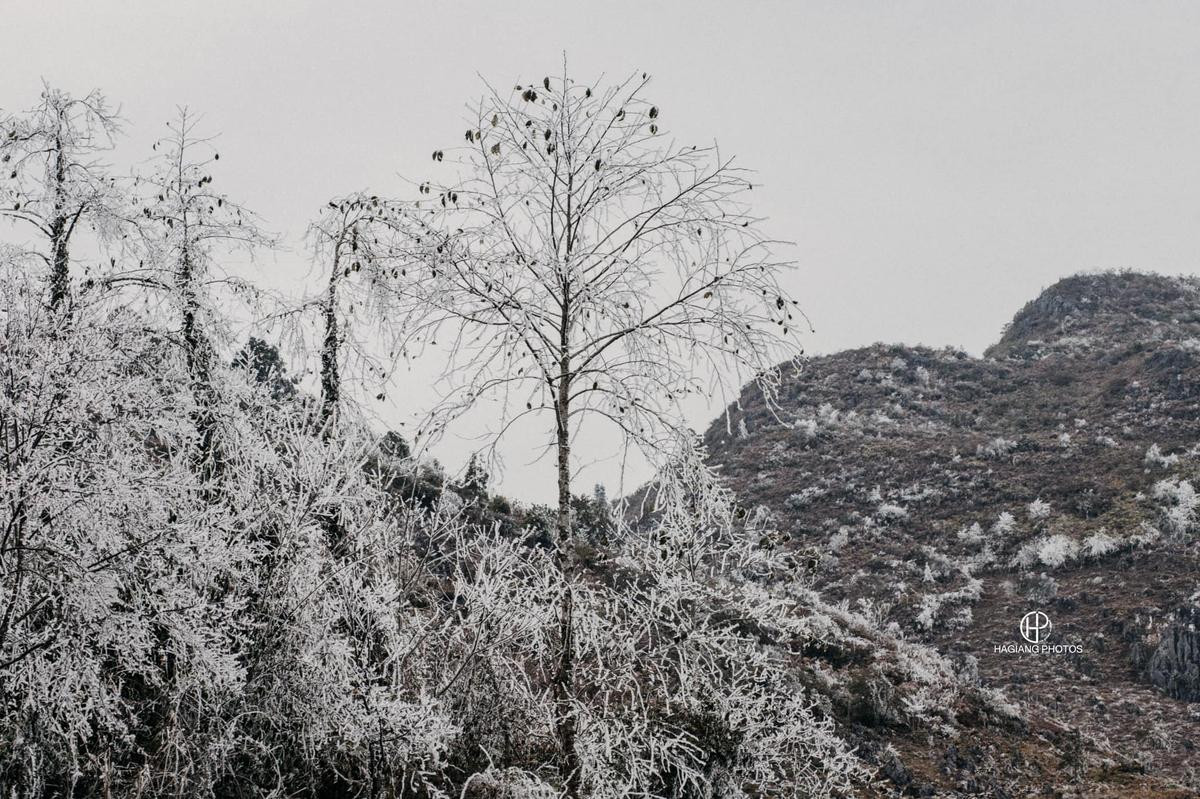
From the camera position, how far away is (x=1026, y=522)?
30.6 metres

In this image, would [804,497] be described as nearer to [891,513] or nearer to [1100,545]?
[891,513]

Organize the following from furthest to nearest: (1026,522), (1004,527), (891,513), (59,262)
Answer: (891,513), (1026,522), (1004,527), (59,262)

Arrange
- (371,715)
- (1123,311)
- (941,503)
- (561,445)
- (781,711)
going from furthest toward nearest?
1. (1123,311)
2. (941,503)
3. (781,711)
4. (371,715)
5. (561,445)

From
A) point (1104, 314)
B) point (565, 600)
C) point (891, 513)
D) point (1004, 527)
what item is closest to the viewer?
point (565, 600)

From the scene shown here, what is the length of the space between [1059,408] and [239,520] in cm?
4451

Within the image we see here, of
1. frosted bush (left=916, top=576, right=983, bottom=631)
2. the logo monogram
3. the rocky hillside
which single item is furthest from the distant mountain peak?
the logo monogram

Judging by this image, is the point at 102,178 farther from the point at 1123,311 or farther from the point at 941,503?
the point at 1123,311

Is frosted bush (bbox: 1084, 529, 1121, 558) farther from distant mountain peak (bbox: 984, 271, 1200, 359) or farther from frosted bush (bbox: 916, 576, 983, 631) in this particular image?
distant mountain peak (bbox: 984, 271, 1200, 359)

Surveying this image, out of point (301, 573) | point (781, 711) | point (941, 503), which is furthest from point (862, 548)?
point (301, 573)

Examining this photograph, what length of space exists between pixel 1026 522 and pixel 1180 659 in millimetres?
9900

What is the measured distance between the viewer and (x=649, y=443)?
15.5 ft

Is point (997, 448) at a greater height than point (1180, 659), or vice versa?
point (997, 448)

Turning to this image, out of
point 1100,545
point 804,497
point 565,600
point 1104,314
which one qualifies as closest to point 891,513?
point 804,497

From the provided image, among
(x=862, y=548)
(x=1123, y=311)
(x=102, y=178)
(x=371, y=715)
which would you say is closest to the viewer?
(x=371, y=715)
